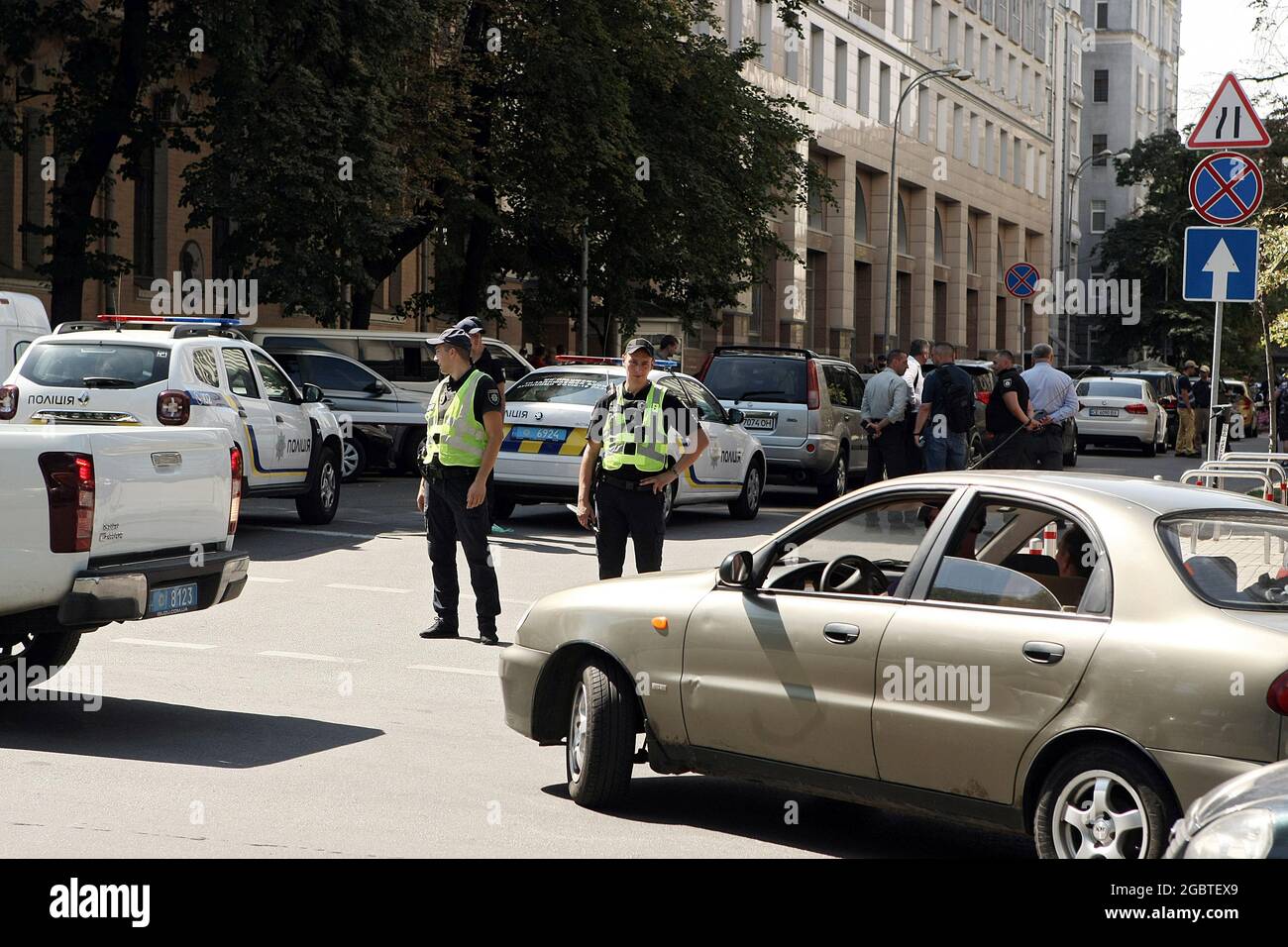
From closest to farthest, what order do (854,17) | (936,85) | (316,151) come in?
(316,151)
(854,17)
(936,85)

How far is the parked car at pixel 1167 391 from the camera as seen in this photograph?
1592 inches

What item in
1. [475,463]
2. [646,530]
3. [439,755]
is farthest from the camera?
[475,463]

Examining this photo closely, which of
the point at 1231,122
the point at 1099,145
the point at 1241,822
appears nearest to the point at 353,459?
the point at 1231,122

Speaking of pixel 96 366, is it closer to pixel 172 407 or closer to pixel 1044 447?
pixel 172 407

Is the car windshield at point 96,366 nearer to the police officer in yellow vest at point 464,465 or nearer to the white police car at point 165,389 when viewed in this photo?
the white police car at point 165,389

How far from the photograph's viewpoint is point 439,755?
7.77 metres

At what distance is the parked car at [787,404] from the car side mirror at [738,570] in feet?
50.6

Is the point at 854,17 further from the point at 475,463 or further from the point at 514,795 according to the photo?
the point at 514,795

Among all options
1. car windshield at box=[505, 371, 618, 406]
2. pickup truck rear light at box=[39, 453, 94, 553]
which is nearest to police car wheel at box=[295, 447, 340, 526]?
car windshield at box=[505, 371, 618, 406]

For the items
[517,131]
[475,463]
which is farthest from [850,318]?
[475,463]

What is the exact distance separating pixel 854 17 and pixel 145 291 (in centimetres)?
3229

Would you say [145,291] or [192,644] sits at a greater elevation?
[145,291]

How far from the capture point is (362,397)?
960 inches

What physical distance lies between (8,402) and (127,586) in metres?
8.47
